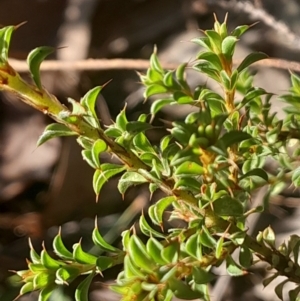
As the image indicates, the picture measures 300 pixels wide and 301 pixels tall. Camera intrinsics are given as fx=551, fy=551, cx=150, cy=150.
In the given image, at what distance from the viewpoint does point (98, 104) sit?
186 centimetres

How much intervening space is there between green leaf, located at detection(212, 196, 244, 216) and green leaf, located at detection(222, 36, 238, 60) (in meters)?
0.18

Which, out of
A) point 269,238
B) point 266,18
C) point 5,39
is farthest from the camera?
point 266,18

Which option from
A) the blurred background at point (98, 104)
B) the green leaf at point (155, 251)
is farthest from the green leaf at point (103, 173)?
the blurred background at point (98, 104)

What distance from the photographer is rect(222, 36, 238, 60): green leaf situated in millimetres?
660

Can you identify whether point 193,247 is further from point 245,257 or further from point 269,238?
point 269,238

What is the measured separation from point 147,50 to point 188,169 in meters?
1.43

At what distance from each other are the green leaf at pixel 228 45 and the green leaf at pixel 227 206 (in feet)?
0.59

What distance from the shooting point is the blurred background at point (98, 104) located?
1617mm

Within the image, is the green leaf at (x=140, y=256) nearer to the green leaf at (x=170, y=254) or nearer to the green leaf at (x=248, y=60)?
the green leaf at (x=170, y=254)

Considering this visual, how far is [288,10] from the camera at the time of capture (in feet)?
5.53

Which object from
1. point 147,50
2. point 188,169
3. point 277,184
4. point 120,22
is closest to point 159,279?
point 188,169

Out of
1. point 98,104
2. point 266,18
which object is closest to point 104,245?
point 266,18

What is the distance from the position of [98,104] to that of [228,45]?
1.22 meters

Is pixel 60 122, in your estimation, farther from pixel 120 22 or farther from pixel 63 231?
pixel 120 22
